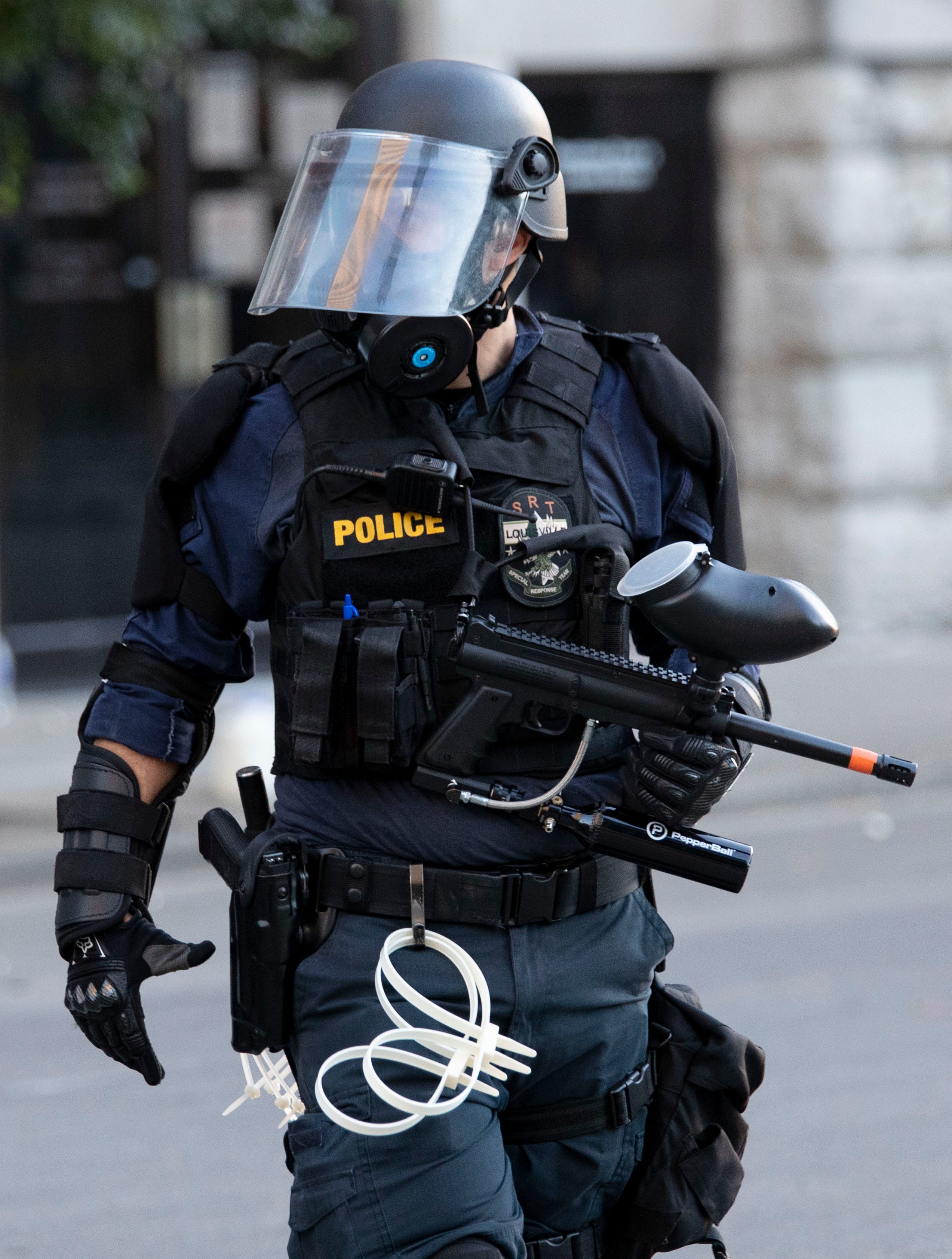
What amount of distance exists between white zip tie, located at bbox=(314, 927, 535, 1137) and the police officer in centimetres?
3

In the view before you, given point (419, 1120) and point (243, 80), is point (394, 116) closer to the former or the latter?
point (419, 1120)

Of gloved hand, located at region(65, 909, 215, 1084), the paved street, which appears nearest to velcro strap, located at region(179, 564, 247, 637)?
gloved hand, located at region(65, 909, 215, 1084)

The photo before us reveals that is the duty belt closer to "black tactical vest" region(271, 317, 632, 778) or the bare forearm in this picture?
"black tactical vest" region(271, 317, 632, 778)

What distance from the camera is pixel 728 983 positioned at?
538cm

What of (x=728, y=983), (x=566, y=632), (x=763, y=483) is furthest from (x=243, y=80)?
Result: (x=566, y=632)

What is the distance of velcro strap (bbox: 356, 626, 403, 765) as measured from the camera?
91.7 inches

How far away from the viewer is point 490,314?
244cm

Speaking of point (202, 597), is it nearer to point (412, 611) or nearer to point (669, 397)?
point (412, 611)

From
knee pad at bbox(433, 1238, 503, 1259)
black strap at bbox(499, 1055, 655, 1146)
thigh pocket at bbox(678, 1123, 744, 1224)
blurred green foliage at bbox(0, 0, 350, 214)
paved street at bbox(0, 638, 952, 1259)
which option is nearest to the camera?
knee pad at bbox(433, 1238, 503, 1259)

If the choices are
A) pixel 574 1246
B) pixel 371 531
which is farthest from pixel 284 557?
pixel 574 1246

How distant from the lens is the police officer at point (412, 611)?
2344mm

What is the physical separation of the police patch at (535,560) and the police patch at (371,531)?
88mm

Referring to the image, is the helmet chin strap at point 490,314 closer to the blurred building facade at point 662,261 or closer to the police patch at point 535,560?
the police patch at point 535,560

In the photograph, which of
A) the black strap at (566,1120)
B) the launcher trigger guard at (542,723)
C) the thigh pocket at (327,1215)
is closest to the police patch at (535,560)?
the launcher trigger guard at (542,723)
